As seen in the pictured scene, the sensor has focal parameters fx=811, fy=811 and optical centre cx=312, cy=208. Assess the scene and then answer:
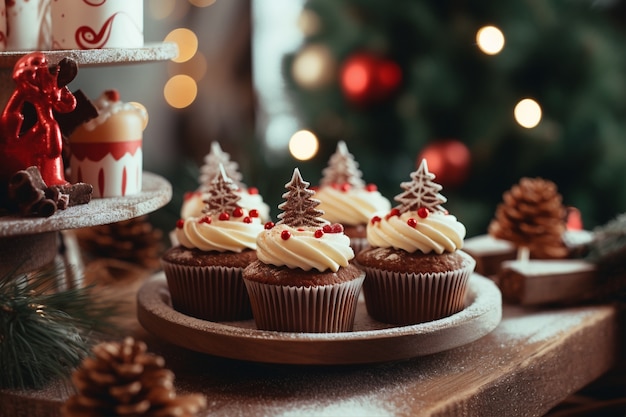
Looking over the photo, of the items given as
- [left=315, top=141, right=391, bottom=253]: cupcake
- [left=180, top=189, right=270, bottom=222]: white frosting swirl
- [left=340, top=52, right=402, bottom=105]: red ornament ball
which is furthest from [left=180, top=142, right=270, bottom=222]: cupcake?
[left=340, top=52, right=402, bottom=105]: red ornament ball

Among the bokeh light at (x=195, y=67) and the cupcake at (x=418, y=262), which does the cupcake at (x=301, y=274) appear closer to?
the cupcake at (x=418, y=262)

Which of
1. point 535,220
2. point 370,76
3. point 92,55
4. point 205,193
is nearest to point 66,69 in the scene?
point 92,55

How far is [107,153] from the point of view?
4.72 feet

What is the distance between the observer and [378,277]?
1.50m

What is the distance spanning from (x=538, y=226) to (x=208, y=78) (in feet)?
5.08

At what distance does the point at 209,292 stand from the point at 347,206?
39 cm

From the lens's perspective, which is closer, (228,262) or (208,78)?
(228,262)

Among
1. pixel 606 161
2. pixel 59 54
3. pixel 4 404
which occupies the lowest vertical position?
pixel 4 404

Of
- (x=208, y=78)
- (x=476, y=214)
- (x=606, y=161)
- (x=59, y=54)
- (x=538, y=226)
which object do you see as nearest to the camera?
(x=59, y=54)

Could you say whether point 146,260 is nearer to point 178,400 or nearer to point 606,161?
point 178,400

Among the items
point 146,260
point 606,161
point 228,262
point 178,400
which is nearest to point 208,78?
point 146,260

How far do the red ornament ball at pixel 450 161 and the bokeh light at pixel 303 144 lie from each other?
39 centimetres

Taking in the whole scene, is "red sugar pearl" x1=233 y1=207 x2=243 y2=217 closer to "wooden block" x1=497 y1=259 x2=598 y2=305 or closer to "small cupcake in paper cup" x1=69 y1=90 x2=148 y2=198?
"small cupcake in paper cup" x1=69 y1=90 x2=148 y2=198

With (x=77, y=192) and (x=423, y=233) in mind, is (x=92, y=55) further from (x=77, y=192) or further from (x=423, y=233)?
(x=423, y=233)
